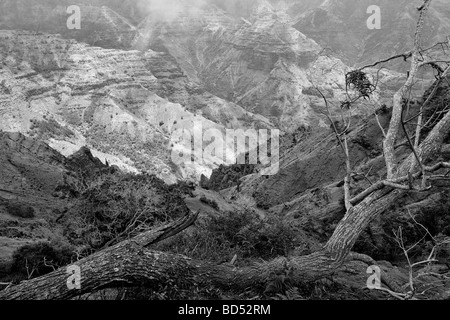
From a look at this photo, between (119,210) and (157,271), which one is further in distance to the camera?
(119,210)

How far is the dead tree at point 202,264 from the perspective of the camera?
16.9 feet

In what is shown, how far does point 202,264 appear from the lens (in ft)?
19.1

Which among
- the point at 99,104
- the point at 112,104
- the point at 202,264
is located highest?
the point at 99,104

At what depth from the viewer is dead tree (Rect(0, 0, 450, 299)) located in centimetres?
515

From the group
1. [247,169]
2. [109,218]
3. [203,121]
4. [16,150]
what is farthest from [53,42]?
[109,218]

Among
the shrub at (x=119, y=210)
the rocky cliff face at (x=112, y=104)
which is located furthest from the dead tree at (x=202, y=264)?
Result: the rocky cliff face at (x=112, y=104)

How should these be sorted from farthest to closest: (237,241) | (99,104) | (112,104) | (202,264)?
(99,104), (112,104), (237,241), (202,264)

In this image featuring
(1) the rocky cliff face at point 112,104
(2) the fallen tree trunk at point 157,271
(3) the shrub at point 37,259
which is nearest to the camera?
(2) the fallen tree trunk at point 157,271

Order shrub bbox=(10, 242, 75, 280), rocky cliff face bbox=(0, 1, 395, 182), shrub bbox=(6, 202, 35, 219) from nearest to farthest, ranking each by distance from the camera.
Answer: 1. shrub bbox=(10, 242, 75, 280)
2. shrub bbox=(6, 202, 35, 219)
3. rocky cliff face bbox=(0, 1, 395, 182)

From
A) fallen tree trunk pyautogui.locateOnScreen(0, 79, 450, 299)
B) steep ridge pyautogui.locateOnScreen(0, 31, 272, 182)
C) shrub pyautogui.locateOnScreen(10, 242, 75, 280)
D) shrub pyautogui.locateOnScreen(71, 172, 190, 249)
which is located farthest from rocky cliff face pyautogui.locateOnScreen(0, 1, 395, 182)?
shrub pyautogui.locateOnScreen(10, 242, 75, 280)

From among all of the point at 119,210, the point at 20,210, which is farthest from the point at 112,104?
the point at 119,210

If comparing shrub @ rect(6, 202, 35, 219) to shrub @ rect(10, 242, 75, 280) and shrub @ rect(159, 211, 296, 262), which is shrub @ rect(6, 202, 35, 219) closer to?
shrub @ rect(10, 242, 75, 280)

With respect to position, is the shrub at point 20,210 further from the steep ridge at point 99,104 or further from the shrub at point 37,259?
the steep ridge at point 99,104

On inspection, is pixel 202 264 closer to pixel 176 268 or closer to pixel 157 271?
pixel 176 268
